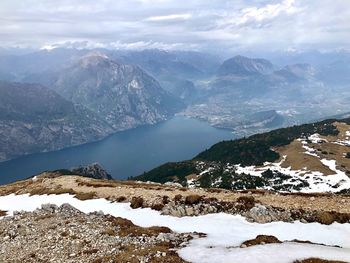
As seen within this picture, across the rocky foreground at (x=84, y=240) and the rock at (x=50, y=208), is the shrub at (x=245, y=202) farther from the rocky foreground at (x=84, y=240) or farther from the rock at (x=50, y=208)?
the rock at (x=50, y=208)

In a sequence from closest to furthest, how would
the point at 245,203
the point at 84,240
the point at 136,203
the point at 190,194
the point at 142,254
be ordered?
the point at 142,254
the point at 84,240
the point at 245,203
the point at 136,203
the point at 190,194

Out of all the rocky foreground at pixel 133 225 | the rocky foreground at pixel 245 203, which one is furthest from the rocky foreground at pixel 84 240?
the rocky foreground at pixel 245 203

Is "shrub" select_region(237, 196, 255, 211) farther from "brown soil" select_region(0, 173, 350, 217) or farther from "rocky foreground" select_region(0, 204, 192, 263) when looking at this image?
"rocky foreground" select_region(0, 204, 192, 263)

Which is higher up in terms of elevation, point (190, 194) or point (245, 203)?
point (245, 203)

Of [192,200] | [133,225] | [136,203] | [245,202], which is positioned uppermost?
[245,202]

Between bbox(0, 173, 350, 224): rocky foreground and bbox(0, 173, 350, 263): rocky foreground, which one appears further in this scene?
bbox(0, 173, 350, 224): rocky foreground

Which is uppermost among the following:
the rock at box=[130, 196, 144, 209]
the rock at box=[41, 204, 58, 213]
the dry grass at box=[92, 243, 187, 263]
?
the dry grass at box=[92, 243, 187, 263]

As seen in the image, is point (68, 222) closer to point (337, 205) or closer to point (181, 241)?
point (181, 241)

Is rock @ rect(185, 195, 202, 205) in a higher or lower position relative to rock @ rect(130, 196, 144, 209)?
higher

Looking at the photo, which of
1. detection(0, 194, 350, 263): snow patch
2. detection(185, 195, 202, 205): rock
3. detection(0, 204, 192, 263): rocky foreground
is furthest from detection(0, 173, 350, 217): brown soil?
detection(0, 204, 192, 263): rocky foreground

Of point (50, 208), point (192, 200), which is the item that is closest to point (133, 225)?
point (192, 200)

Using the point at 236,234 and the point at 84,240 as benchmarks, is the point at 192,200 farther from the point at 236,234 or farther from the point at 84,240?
the point at 84,240
